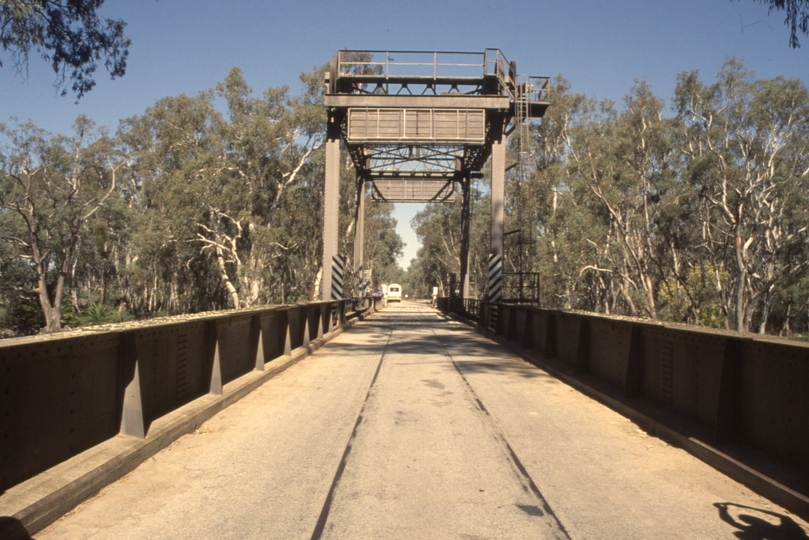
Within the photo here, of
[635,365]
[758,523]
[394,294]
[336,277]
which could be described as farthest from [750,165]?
[394,294]

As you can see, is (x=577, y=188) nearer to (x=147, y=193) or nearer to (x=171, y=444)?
(x=147, y=193)

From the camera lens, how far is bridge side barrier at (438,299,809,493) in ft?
18.7

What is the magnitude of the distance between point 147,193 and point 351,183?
15.0 m

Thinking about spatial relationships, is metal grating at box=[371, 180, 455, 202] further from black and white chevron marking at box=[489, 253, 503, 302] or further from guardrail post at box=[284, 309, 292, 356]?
guardrail post at box=[284, 309, 292, 356]

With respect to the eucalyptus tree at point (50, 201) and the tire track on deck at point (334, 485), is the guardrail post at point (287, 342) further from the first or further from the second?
the eucalyptus tree at point (50, 201)

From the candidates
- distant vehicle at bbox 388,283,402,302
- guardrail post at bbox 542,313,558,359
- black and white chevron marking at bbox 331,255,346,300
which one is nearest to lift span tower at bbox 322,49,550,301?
black and white chevron marking at bbox 331,255,346,300

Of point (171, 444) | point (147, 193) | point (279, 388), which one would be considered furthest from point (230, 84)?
point (171, 444)

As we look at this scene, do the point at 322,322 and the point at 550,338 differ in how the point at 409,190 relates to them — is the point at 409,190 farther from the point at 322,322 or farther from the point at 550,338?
the point at 550,338

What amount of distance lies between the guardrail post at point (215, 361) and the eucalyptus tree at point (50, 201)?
98.8ft

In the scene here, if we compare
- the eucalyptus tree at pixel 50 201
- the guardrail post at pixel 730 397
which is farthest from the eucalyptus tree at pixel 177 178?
the guardrail post at pixel 730 397

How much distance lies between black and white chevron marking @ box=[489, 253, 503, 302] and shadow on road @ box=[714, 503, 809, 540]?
21382 millimetres

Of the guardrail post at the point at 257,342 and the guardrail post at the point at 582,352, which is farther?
the guardrail post at the point at 257,342

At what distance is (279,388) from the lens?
11.5 meters

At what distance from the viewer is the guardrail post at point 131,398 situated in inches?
262
